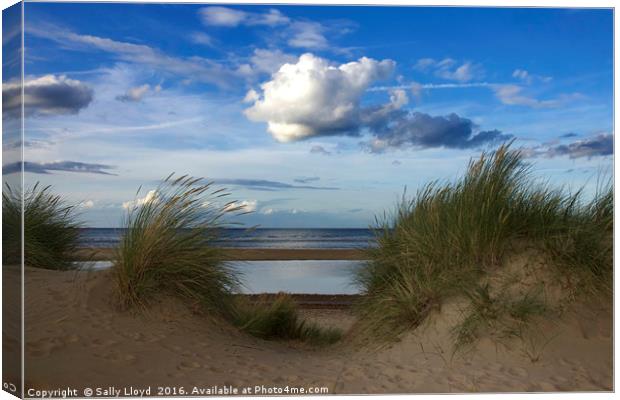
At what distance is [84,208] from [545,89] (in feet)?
13.9

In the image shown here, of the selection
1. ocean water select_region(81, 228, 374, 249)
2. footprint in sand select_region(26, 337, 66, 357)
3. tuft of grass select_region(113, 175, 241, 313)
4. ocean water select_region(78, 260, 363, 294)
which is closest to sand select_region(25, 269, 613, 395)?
footprint in sand select_region(26, 337, 66, 357)

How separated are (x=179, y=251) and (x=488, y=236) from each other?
225 cm

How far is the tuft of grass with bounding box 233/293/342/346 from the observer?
5.36 meters

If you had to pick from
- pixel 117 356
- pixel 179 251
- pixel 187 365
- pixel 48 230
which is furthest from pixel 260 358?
pixel 48 230

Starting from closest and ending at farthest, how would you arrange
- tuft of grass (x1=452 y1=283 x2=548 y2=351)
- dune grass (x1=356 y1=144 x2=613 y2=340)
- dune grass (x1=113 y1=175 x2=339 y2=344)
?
tuft of grass (x1=452 y1=283 x2=548 y2=351)
dune grass (x1=356 y1=144 x2=613 y2=340)
dune grass (x1=113 y1=175 x2=339 y2=344)

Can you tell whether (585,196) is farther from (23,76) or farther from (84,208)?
(84,208)

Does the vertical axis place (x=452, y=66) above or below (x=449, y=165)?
above

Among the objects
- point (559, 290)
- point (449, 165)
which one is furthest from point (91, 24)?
point (559, 290)

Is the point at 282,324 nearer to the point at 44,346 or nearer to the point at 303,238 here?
the point at 44,346

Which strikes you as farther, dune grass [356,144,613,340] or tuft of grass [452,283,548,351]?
dune grass [356,144,613,340]

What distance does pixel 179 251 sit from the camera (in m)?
4.69

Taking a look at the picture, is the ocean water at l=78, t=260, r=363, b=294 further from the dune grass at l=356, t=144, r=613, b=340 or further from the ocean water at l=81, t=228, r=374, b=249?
the ocean water at l=81, t=228, r=374, b=249

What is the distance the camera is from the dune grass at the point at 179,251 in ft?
15.0

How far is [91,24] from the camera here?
4.11 m
